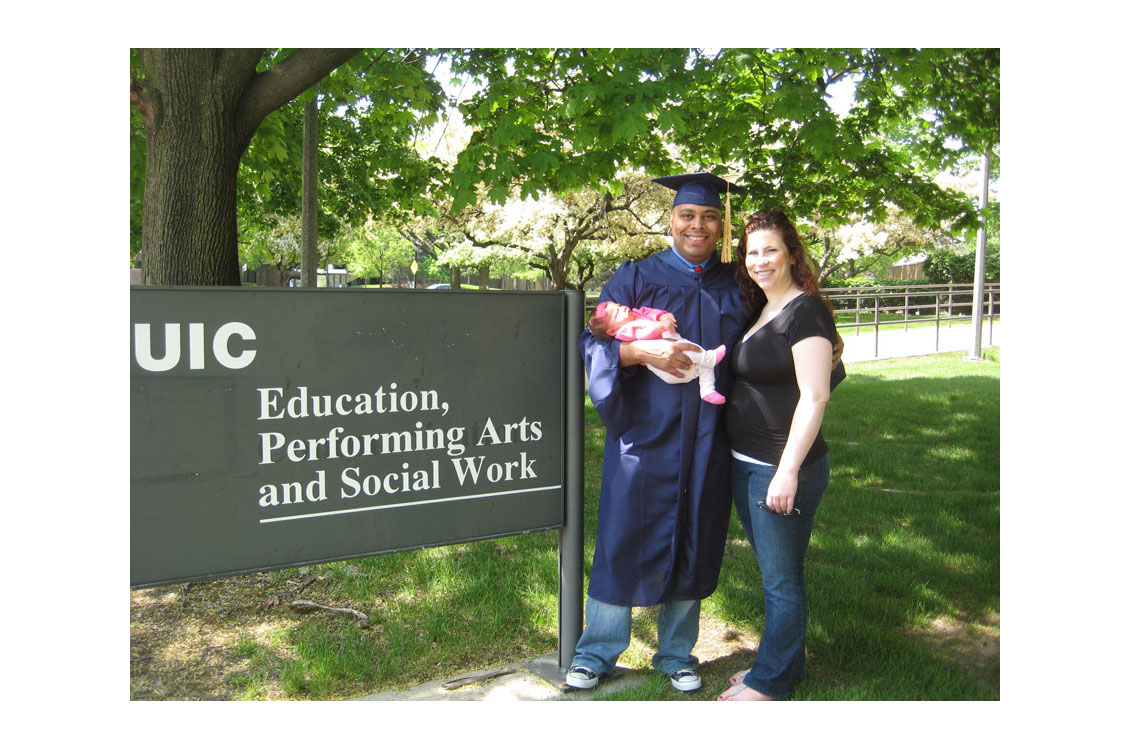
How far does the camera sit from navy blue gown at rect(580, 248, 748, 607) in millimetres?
3051

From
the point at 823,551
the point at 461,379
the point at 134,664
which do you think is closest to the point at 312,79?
the point at 461,379

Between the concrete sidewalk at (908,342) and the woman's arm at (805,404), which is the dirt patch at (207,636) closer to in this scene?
the woman's arm at (805,404)

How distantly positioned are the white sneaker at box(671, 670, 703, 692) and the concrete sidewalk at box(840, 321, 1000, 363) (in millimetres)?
12069

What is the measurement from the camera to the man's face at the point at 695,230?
10.2ft

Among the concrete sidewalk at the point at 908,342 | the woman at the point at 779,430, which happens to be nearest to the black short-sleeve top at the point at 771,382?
the woman at the point at 779,430

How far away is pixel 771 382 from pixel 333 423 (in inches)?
58.6

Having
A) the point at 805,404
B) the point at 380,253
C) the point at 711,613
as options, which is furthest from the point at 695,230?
the point at 380,253

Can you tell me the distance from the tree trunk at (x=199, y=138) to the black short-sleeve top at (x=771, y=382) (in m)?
2.62

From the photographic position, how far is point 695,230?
10.2 feet

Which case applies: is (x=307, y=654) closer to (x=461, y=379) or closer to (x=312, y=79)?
(x=461, y=379)

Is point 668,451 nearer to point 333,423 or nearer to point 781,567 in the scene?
point 781,567

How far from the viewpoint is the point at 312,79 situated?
419 centimetres

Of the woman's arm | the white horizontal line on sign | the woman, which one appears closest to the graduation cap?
the woman

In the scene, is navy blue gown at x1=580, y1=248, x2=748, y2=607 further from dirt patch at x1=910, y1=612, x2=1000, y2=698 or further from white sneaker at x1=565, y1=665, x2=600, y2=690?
dirt patch at x1=910, y1=612, x2=1000, y2=698
